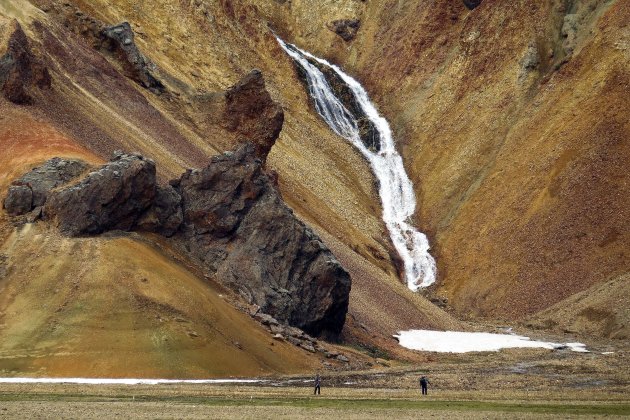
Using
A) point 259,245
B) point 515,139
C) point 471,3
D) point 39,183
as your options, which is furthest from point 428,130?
point 39,183

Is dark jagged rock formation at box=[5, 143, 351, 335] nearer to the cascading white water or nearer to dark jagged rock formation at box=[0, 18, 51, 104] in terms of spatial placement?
dark jagged rock formation at box=[0, 18, 51, 104]

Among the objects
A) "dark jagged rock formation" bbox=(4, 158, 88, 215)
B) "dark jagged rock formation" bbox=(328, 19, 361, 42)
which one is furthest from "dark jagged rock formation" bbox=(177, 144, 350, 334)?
"dark jagged rock formation" bbox=(328, 19, 361, 42)

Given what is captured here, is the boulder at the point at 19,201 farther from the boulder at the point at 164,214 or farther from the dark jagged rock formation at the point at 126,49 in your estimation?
the dark jagged rock formation at the point at 126,49

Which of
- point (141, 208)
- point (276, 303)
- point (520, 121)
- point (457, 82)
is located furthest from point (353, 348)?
point (457, 82)

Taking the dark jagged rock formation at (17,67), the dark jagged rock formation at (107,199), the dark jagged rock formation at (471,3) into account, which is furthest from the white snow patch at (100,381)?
the dark jagged rock formation at (471,3)

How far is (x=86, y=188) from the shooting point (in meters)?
48.3

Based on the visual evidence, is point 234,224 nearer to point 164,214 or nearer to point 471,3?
point 164,214

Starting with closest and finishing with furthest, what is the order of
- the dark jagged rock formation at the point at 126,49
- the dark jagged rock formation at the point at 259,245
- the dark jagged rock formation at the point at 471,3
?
the dark jagged rock formation at the point at 259,245 → the dark jagged rock formation at the point at 126,49 → the dark jagged rock formation at the point at 471,3

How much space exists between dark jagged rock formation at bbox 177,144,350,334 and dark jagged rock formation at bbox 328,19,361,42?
254 feet

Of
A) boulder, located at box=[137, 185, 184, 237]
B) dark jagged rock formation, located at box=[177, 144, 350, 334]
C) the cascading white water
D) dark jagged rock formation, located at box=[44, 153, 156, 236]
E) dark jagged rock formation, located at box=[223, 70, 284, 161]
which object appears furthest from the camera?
the cascading white water

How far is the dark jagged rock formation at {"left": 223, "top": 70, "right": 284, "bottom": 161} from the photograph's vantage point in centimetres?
7919

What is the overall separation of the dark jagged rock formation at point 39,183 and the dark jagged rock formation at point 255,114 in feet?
96.4

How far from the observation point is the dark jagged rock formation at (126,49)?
81875mm

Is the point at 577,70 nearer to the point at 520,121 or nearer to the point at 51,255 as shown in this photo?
the point at 520,121
